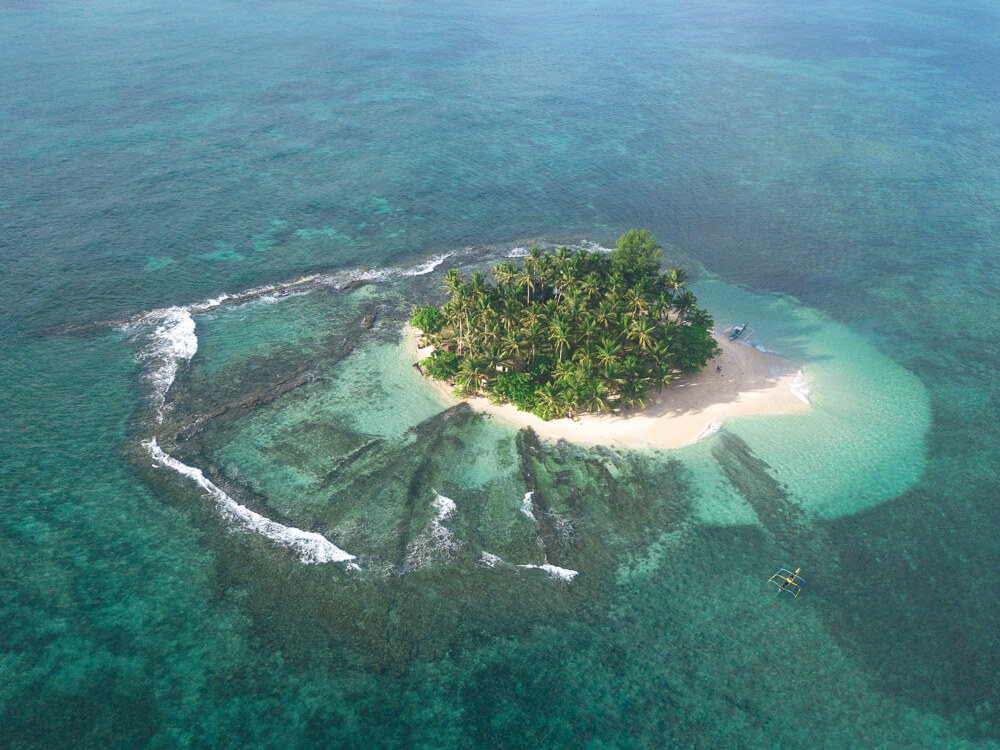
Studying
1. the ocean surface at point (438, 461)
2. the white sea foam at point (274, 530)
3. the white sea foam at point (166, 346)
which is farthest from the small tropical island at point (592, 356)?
the white sea foam at point (166, 346)

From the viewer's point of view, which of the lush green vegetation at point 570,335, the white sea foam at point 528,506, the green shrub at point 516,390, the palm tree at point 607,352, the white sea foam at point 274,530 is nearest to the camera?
the white sea foam at point 274,530

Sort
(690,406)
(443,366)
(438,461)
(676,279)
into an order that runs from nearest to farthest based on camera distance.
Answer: (438,461)
(676,279)
(443,366)
(690,406)

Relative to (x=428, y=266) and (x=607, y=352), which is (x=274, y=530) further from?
(x=428, y=266)

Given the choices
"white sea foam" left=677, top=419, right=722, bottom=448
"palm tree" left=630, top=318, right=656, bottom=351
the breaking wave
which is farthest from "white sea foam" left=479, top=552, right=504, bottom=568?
"palm tree" left=630, top=318, right=656, bottom=351

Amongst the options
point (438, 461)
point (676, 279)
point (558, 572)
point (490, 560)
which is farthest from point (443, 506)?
point (676, 279)

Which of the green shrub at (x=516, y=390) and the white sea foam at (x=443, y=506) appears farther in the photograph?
the green shrub at (x=516, y=390)

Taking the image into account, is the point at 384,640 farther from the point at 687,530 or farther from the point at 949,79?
the point at 949,79

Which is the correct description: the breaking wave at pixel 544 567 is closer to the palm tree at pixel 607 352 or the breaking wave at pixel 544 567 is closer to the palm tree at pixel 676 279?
the palm tree at pixel 607 352
